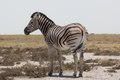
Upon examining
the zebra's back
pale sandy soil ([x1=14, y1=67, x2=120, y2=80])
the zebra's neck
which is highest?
the zebra's neck

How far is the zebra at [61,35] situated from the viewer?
19234 mm

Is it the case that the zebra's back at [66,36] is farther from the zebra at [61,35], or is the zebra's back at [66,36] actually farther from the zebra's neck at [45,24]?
the zebra's neck at [45,24]

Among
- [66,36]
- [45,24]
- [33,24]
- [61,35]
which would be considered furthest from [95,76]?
[33,24]

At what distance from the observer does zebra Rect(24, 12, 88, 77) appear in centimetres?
1923

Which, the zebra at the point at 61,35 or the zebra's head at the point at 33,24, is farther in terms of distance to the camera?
the zebra's head at the point at 33,24

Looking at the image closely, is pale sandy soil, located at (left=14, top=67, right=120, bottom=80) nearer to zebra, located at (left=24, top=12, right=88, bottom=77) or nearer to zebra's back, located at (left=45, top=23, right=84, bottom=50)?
zebra, located at (left=24, top=12, right=88, bottom=77)

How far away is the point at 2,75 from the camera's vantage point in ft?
61.8

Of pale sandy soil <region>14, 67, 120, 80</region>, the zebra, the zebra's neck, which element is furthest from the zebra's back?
pale sandy soil <region>14, 67, 120, 80</region>

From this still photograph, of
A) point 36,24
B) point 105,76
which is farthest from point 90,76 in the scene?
point 36,24

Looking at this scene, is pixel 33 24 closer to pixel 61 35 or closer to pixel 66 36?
pixel 61 35

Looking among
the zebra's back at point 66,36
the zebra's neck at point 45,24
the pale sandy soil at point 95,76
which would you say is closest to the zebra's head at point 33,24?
the zebra's neck at point 45,24

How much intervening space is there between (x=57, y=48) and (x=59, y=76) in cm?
129

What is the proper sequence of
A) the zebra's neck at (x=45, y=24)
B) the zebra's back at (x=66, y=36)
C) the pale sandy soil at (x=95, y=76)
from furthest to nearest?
the zebra's neck at (x=45, y=24), the zebra's back at (x=66, y=36), the pale sandy soil at (x=95, y=76)

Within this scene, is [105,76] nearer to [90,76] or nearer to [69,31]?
[90,76]
